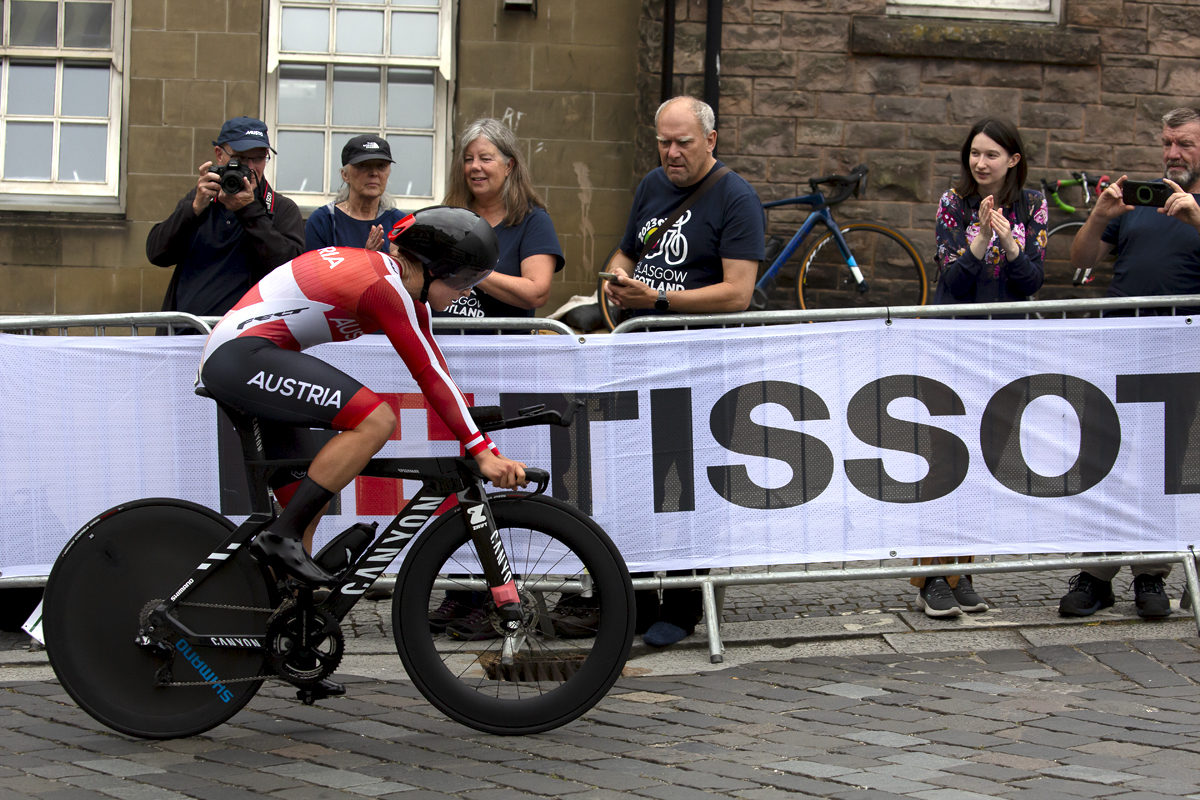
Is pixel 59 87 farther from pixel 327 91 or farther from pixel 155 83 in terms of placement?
pixel 327 91

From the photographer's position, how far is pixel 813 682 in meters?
5.00

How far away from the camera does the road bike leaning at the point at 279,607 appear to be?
4289 mm

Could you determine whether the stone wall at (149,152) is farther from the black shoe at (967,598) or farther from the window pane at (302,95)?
the black shoe at (967,598)

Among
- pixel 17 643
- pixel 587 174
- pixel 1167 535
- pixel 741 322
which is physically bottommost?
pixel 17 643

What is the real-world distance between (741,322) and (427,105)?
18.9 feet

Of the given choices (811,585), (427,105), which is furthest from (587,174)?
(811,585)

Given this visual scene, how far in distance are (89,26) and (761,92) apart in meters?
5.40

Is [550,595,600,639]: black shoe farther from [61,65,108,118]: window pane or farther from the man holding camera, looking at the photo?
[61,65,108,118]: window pane

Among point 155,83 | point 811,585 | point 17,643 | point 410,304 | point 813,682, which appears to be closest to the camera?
point 410,304

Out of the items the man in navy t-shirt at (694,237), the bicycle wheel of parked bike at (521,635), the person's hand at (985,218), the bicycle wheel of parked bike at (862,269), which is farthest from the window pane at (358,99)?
the bicycle wheel of parked bike at (521,635)

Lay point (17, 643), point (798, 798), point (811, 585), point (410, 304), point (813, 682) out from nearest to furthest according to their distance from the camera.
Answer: point (798, 798) < point (410, 304) < point (813, 682) < point (17, 643) < point (811, 585)

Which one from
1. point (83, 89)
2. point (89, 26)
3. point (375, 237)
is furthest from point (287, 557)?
point (89, 26)

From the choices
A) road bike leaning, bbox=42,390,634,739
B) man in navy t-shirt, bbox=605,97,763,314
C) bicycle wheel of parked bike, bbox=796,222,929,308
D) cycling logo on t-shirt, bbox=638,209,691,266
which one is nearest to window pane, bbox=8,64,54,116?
bicycle wheel of parked bike, bbox=796,222,929,308

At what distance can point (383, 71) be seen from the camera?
10.6 metres
